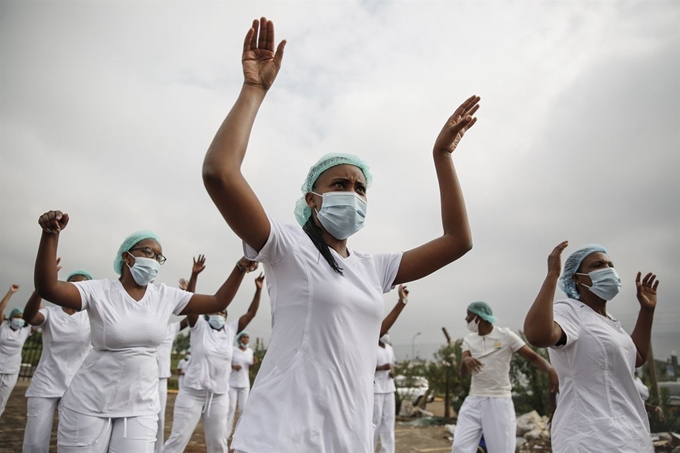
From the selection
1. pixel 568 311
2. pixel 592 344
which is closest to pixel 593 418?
pixel 592 344

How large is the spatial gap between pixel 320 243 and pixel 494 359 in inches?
216

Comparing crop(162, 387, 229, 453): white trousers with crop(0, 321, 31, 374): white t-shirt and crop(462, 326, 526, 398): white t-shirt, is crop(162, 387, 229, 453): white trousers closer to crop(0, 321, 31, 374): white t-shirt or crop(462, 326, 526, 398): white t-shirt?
crop(462, 326, 526, 398): white t-shirt

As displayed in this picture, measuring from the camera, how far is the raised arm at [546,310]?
3361 millimetres

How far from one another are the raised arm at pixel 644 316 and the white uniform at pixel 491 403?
2.61 metres

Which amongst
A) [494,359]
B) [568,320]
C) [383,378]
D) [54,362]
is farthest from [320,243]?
[383,378]

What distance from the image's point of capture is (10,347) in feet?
32.8

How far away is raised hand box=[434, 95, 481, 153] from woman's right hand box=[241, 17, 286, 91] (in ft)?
3.09

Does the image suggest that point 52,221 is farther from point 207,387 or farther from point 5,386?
point 5,386

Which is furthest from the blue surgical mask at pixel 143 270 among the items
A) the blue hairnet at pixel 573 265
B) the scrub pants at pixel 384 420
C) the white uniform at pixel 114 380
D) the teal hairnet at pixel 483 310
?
the scrub pants at pixel 384 420

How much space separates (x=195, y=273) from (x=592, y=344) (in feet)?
12.8

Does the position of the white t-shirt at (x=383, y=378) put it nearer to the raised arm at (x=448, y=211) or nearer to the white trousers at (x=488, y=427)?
the white trousers at (x=488, y=427)

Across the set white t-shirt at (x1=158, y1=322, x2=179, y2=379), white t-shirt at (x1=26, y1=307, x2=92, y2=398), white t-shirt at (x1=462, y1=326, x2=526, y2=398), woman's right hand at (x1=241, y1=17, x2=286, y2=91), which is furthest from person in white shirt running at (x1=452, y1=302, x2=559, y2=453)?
white t-shirt at (x1=158, y1=322, x2=179, y2=379)

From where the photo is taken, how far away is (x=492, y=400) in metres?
6.64

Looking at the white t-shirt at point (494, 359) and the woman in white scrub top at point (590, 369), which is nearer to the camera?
the woman in white scrub top at point (590, 369)
